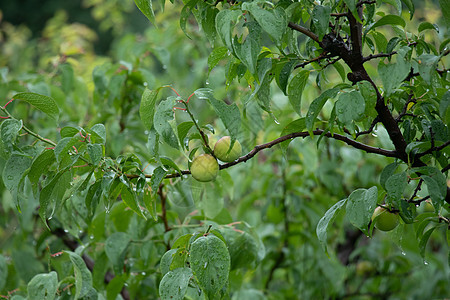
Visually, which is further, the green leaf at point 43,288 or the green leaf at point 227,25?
the green leaf at point 43,288

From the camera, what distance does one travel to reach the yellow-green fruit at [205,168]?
78 centimetres

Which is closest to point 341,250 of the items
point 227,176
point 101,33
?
point 227,176

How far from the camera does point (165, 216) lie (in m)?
1.13

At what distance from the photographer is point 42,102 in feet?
2.74

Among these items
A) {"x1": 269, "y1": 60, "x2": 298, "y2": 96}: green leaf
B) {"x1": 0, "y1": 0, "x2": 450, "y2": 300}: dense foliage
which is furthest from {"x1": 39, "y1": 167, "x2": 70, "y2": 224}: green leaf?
{"x1": 269, "y1": 60, "x2": 298, "y2": 96}: green leaf

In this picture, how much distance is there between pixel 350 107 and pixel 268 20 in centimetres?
16

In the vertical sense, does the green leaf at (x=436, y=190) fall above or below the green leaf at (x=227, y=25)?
below

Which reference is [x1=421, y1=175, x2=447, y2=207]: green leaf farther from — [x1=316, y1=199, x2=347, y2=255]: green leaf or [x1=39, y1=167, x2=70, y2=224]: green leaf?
[x1=39, y1=167, x2=70, y2=224]: green leaf

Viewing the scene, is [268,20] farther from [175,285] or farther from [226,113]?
[175,285]

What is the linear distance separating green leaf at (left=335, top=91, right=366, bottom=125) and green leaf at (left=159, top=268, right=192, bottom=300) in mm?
309

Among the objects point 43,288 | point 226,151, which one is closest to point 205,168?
point 226,151

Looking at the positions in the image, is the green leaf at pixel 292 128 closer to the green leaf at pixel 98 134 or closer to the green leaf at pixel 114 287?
the green leaf at pixel 98 134

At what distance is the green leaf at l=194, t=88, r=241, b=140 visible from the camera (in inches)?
28.5

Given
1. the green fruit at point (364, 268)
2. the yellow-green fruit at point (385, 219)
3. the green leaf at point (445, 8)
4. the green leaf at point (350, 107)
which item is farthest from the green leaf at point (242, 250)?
the green fruit at point (364, 268)
